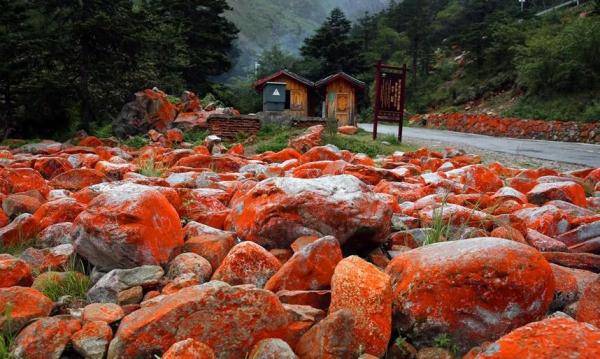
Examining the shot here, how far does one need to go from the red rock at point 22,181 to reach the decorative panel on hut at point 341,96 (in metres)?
18.8

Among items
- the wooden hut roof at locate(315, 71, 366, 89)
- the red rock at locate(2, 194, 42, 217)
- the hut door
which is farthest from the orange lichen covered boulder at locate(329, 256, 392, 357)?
the wooden hut roof at locate(315, 71, 366, 89)

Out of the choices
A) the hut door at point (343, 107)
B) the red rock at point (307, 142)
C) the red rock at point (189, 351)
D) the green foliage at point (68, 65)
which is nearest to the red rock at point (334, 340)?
the red rock at point (189, 351)

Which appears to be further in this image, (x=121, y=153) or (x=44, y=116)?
(x=44, y=116)

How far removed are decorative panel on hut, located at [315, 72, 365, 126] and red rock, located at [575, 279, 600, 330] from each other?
21.6 m

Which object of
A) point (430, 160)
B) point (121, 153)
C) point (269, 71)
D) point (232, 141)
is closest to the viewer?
point (430, 160)

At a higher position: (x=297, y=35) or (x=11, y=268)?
(x=297, y=35)

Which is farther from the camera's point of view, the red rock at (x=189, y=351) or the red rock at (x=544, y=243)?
the red rock at (x=544, y=243)

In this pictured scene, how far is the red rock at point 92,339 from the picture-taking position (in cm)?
229

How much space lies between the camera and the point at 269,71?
48094 mm

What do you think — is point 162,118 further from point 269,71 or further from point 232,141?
point 269,71

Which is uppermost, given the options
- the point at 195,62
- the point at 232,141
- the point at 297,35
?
the point at 297,35

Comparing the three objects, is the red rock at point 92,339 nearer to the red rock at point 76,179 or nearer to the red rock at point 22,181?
the red rock at point 22,181

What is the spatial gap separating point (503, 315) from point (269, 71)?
47276 mm

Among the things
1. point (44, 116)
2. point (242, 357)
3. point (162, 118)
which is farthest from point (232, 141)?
point (242, 357)
